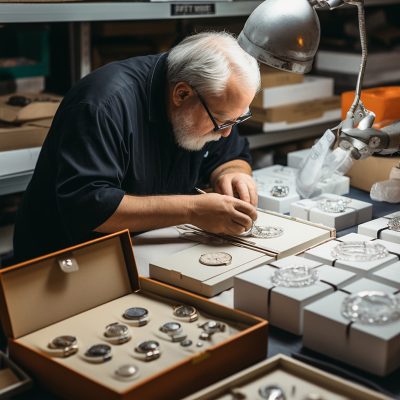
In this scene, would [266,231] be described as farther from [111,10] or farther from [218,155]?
[111,10]

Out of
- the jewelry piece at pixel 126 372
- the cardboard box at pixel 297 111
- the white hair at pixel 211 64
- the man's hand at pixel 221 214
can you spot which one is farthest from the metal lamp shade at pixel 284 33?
the cardboard box at pixel 297 111

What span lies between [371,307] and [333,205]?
817 millimetres

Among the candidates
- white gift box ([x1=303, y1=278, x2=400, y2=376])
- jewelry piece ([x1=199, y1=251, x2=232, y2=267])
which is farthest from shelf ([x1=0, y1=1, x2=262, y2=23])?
white gift box ([x1=303, y1=278, x2=400, y2=376])

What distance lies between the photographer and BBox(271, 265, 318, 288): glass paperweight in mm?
1499

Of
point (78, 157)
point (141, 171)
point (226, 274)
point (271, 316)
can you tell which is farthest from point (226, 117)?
point (271, 316)

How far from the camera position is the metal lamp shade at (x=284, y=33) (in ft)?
5.53

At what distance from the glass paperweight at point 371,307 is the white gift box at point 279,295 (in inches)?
3.3

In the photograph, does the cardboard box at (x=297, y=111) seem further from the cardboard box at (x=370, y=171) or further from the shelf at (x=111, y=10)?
the cardboard box at (x=370, y=171)

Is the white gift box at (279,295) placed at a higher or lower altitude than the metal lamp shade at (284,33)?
lower

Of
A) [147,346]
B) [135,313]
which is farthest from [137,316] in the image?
[147,346]

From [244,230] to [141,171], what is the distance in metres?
0.42

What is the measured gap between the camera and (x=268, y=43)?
1694mm

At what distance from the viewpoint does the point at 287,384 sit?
4.09 ft

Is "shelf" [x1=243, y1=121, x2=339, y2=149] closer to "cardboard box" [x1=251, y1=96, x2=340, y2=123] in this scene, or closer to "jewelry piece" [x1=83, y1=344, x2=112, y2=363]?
"cardboard box" [x1=251, y1=96, x2=340, y2=123]
